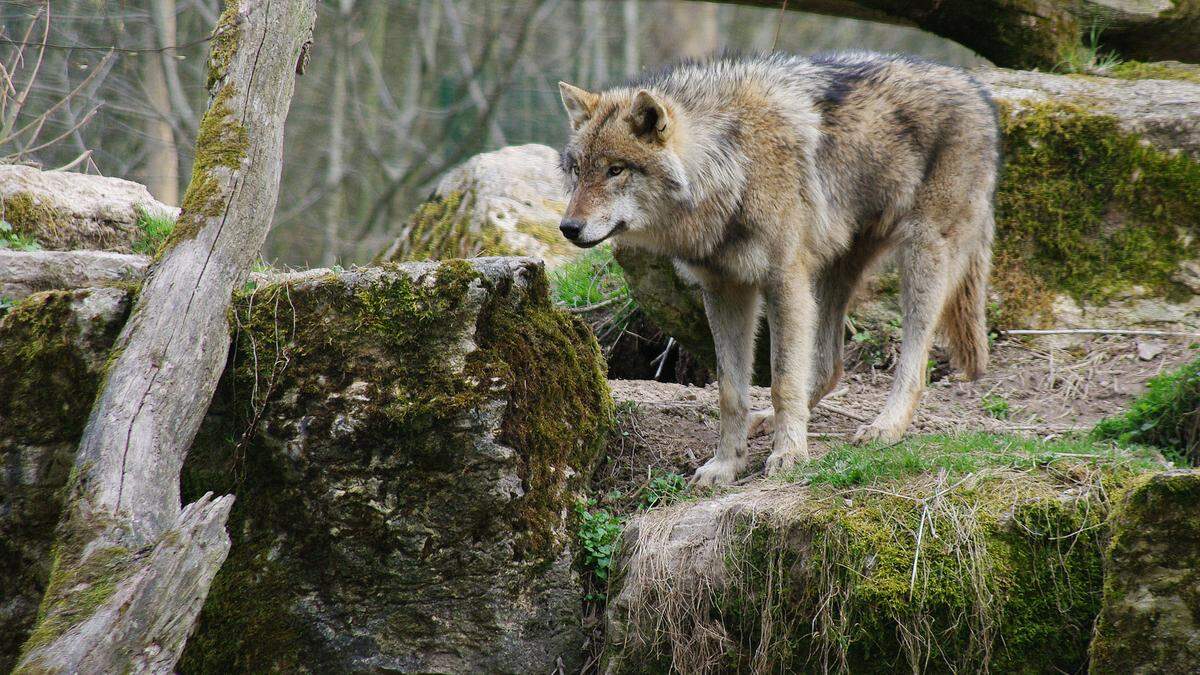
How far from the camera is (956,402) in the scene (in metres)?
5.95

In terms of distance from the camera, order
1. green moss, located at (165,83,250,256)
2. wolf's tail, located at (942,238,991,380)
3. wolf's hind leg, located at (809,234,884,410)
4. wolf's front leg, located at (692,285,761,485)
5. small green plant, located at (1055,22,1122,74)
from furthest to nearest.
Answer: small green plant, located at (1055,22,1122,74)
wolf's hind leg, located at (809,234,884,410)
wolf's tail, located at (942,238,991,380)
wolf's front leg, located at (692,285,761,485)
green moss, located at (165,83,250,256)

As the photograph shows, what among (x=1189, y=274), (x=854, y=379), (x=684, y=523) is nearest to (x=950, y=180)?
(x=854, y=379)

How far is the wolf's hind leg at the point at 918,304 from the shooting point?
17.4ft

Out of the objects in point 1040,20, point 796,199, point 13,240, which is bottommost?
point 13,240

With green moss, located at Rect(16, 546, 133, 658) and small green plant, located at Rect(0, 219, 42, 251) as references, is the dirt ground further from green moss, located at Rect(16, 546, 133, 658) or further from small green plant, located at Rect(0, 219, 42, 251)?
small green plant, located at Rect(0, 219, 42, 251)

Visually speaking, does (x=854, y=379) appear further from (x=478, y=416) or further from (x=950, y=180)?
(x=478, y=416)

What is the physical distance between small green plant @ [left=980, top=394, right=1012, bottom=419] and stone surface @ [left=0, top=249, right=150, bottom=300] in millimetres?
4604

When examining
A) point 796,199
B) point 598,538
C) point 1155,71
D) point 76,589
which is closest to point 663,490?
point 598,538

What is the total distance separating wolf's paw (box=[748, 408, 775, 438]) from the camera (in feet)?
18.4

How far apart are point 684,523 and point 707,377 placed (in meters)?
2.66

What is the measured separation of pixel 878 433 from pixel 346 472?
8.93 ft

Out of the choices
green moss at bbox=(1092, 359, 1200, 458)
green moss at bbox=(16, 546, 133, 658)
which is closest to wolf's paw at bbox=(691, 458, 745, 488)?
green moss at bbox=(1092, 359, 1200, 458)

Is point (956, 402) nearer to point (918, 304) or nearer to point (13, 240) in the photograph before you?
point (918, 304)

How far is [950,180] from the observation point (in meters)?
5.36
